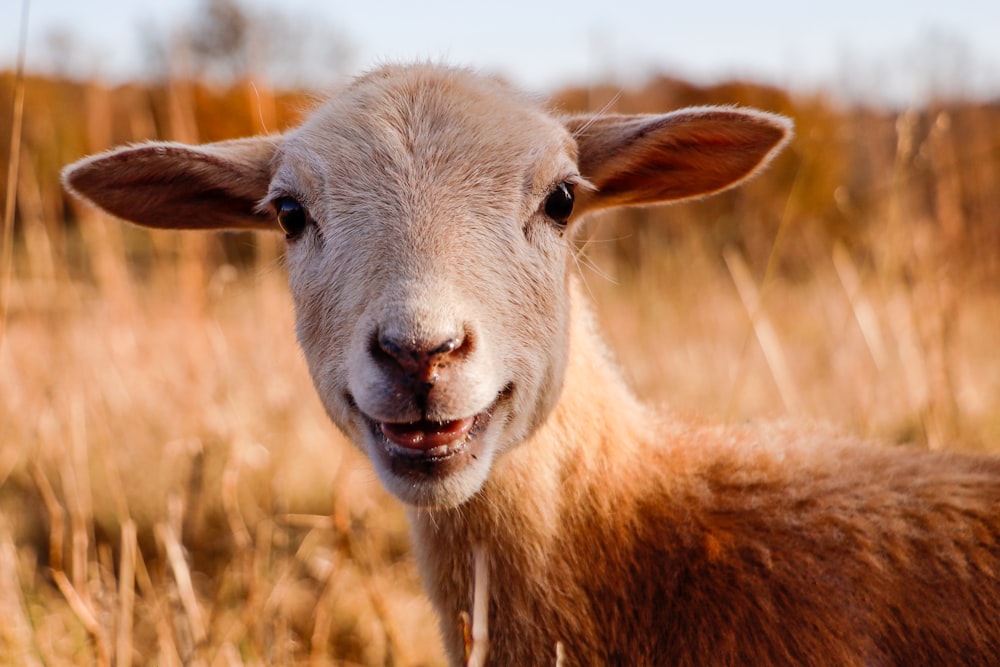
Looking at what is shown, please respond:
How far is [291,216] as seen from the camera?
9.69 ft

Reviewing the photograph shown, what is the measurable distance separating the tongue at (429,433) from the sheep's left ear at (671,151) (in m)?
1.10

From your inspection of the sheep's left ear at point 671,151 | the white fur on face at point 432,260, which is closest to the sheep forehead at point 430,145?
the white fur on face at point 432,260

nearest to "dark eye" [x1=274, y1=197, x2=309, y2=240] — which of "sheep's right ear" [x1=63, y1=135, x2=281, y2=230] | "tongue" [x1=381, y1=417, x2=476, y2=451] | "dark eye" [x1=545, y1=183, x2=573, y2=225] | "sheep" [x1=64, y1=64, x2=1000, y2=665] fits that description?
"sheep" [x1=64, y1=64, x2=1000, y2=665]

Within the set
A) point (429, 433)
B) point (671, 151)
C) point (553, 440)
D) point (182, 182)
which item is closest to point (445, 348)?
point (429, 433)

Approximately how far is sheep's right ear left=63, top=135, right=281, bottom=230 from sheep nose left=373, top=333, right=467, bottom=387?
1.23 meters

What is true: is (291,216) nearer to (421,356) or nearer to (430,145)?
(430,145)

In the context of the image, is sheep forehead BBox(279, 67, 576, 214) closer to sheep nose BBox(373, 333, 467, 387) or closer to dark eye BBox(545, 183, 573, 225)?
dark eye BBox(545, 183, 573, 225)

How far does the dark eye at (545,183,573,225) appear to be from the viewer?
2.88 metres

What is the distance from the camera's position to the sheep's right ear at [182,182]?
3107mm

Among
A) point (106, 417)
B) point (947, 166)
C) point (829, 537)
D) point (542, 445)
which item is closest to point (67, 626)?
point (106, 417)

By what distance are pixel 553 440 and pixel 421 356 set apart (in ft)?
2.57

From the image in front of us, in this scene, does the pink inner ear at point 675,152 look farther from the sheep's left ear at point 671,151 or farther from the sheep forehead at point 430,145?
the sheep forehead at point 430,145

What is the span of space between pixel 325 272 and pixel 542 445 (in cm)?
88

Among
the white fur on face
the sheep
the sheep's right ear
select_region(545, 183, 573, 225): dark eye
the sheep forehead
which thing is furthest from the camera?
the sheep's right ear
